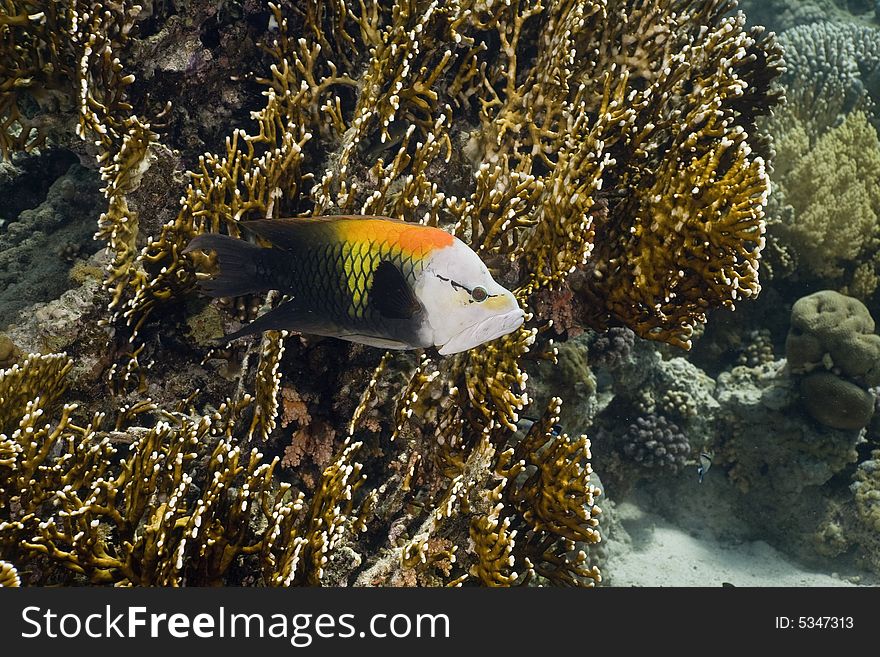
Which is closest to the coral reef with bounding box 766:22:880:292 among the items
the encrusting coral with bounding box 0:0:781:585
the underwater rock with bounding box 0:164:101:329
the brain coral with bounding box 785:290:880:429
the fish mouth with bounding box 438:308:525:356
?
the brain coral with bounding box 785:290:880:429

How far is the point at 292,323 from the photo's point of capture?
2.36m

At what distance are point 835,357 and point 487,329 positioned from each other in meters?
6.32

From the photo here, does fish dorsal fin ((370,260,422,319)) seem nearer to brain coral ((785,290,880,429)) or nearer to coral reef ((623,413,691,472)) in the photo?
coral reef ((623,413,691,472))

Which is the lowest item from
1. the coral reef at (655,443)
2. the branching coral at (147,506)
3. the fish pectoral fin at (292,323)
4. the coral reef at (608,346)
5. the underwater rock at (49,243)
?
the coral reef at (655,443)

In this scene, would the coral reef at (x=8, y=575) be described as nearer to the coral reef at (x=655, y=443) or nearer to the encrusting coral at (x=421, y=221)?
the encrusting coral at (x=421, y=221)

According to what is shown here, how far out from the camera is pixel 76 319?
11.3 ft

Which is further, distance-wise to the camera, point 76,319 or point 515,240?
point 515,240

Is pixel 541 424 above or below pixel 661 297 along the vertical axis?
below

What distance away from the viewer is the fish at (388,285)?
2.23 metres

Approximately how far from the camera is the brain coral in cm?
659

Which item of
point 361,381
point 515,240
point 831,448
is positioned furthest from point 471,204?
point 831,448

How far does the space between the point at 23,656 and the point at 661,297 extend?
394cm

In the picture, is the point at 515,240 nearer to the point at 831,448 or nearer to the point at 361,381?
the point at 361,381

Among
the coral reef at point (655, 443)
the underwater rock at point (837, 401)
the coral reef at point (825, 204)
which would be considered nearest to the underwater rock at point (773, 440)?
the underwater rock at point (837, 401)
